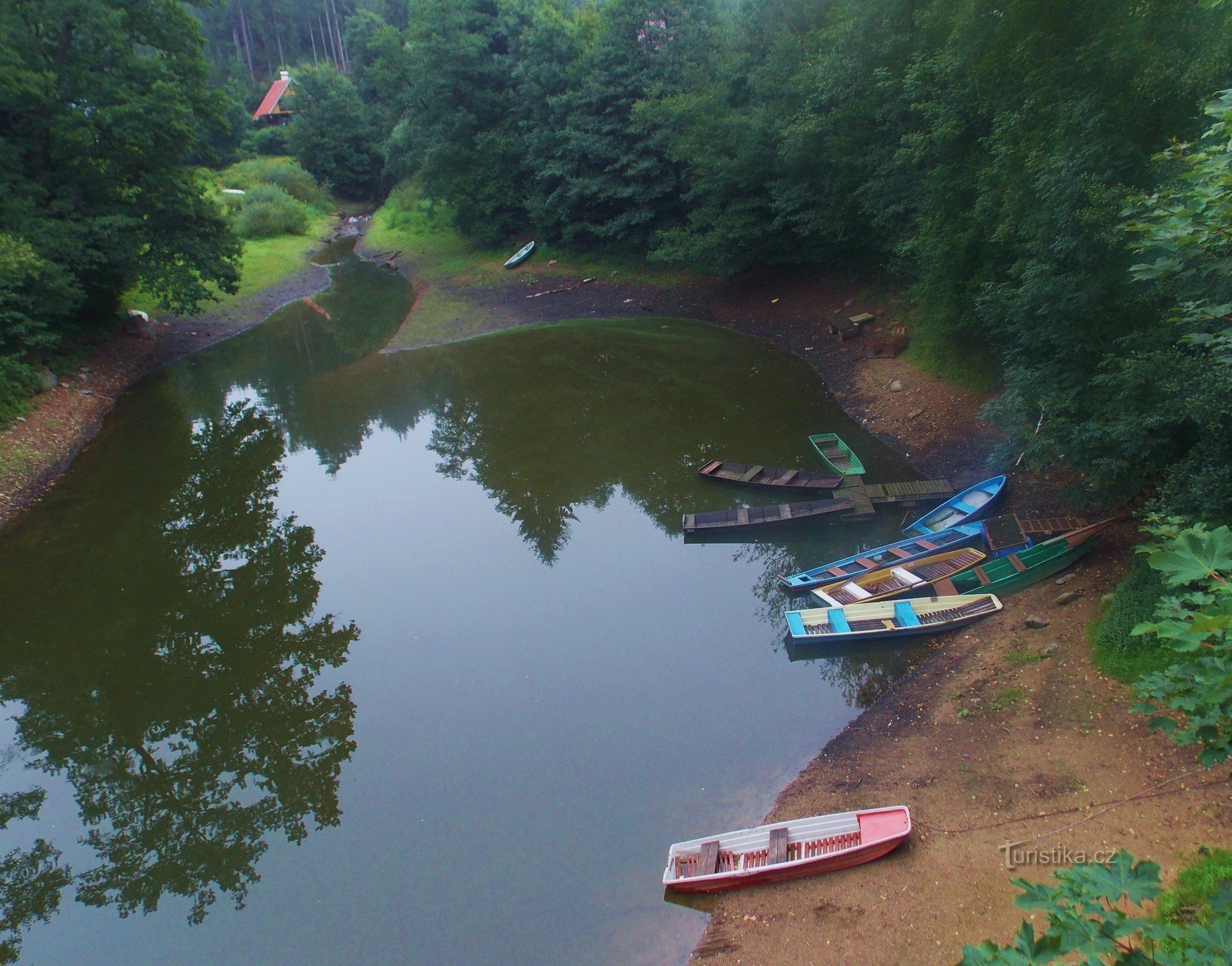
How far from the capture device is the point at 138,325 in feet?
83.3

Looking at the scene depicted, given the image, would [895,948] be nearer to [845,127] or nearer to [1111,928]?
[1111,928]

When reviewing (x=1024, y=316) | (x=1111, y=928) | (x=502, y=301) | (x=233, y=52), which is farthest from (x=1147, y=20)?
(x=233, y=52)

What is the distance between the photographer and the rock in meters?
25.3

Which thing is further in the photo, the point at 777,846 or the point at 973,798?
the point at 973,798

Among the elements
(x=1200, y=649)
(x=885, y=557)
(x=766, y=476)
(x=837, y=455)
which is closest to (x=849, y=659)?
(x=885, y=557)

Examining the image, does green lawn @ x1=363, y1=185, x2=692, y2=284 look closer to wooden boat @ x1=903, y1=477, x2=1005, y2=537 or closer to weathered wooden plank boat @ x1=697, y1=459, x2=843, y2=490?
weathered wooden plank boat @ x1=697, y1=459, x2=843, y2=490

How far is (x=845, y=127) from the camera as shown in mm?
19609

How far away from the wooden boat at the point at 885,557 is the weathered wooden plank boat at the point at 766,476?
8.47ft

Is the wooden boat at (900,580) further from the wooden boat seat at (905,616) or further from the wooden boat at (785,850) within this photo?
the wooden boat at (785,850)

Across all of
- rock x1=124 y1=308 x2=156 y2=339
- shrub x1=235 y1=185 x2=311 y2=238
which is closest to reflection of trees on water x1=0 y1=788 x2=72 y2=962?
rock x1=124 y1=308 x2=156 y2=339

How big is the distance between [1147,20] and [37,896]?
1759cm

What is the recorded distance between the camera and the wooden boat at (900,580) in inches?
456

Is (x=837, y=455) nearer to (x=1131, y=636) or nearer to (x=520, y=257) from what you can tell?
(x=1131, y=636)

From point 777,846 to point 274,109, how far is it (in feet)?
225
